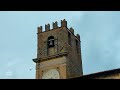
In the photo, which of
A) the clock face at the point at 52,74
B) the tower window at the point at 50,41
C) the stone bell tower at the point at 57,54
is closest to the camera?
the clock face at the point at 52,74

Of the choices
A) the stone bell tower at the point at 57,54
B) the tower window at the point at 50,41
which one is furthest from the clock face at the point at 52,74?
the tower window at the point at 50,41

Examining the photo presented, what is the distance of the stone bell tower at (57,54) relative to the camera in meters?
29.3

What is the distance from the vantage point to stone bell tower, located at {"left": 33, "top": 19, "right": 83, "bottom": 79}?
29.3 metres

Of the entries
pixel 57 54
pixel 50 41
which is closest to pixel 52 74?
pixel 57 54

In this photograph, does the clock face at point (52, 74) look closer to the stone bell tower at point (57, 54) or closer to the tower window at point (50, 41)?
the stone bell tower at point (57, 54)

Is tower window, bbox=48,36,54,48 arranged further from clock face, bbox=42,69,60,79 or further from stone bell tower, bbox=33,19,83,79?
clock face, bbox=42,69,60,79

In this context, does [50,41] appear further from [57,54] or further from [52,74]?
[52,74]

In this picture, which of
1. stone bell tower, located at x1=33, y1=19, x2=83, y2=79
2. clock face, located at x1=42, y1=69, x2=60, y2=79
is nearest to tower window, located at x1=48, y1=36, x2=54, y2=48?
stone bell tower, located at x1=33, y1=19, x2=83, y2=79

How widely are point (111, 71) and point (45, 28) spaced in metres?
12.2

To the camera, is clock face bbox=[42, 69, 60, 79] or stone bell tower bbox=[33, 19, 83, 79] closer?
clock face bbox=[42, 69, 60, 79]
